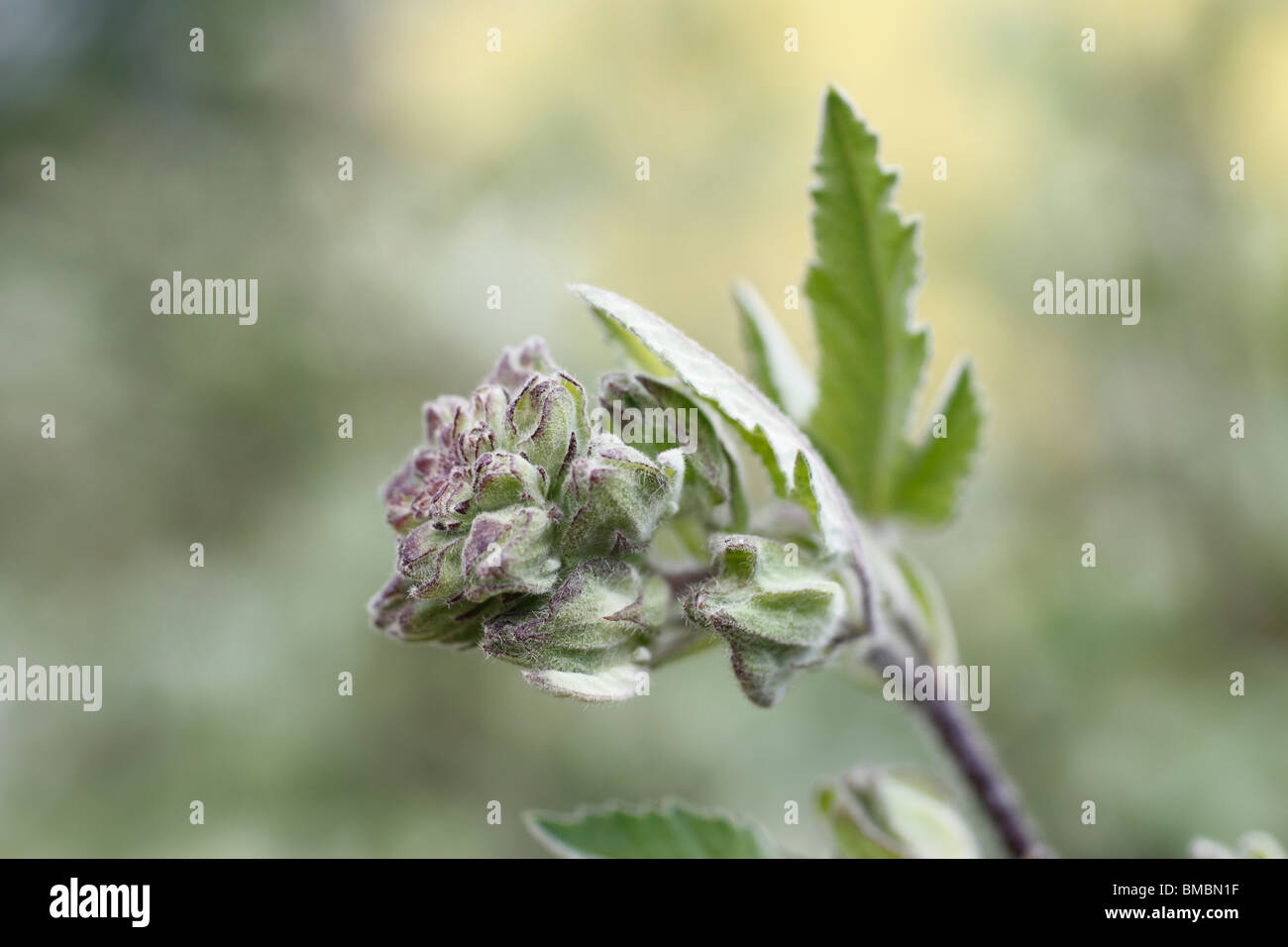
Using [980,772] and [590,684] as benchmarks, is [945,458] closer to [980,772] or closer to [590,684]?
[980,772]

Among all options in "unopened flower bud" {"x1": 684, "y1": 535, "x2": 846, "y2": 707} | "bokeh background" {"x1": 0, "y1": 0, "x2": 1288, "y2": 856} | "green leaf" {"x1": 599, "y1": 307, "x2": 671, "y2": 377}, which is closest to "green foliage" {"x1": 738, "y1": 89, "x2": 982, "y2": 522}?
"green leaf" {"x1": 599, "y1": 307, "x2": 671, "y2": 377}

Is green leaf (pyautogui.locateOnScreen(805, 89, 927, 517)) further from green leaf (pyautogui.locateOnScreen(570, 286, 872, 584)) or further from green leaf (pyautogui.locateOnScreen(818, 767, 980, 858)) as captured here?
green leaf (pyautogui.locateOnScreen(818, 767, 980, 858))

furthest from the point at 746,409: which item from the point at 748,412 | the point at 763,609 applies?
the point at 763,609

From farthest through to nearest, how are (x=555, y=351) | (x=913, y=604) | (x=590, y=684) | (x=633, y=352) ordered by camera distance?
(x=555, y=351) < (x=913, y=604) < (x=633, y=352) < (x=590, y=684)

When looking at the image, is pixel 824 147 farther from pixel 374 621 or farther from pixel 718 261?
pixel 718 261

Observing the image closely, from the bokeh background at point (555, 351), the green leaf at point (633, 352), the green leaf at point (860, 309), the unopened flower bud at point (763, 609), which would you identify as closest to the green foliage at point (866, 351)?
the green leaf at point (860, 309)

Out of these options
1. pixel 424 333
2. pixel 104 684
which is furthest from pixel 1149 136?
pixel 104 684
